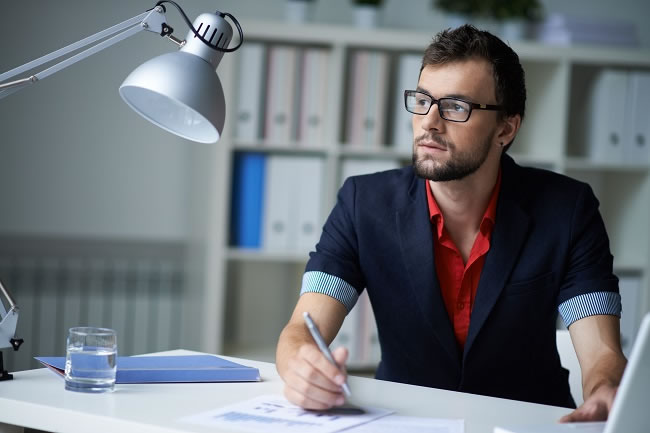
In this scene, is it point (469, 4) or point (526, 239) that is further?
point (469, 4)

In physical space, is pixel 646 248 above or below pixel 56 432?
above

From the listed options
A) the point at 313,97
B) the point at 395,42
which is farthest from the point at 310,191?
the point at 395,42

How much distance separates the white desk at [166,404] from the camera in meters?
1.21

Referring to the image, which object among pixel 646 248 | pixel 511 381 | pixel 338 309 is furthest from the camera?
pixel 646 248

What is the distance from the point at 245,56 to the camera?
114 inches

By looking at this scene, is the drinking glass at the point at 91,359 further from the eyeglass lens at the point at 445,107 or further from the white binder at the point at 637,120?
the white binder at the point at 637,120

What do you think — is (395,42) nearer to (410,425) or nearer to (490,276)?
(490,276)

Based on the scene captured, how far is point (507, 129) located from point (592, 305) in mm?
458

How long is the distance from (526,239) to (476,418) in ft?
2.14

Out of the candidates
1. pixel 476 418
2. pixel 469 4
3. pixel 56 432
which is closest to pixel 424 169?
pixel 476 418

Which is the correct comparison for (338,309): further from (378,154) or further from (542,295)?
(378,154)

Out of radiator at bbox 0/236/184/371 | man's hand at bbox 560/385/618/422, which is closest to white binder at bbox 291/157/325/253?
radiator at bbox 0/236/184/371

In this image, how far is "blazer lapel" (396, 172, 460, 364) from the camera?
184 cm

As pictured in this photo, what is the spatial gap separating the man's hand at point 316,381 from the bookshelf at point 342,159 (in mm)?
1606
